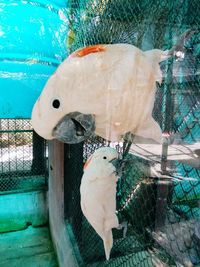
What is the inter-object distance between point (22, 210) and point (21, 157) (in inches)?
24.1

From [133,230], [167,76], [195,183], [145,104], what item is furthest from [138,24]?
[133,230]

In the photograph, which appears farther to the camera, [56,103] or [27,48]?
[27,48]

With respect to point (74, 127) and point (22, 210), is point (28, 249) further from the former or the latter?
point (74, 127)

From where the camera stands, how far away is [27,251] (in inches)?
102

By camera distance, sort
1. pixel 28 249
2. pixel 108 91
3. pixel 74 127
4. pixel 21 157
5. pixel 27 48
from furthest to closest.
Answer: pixel 21 157 < pixel 28 249 < pixel 27 48 < pixel 74 127 < pixel 108 91

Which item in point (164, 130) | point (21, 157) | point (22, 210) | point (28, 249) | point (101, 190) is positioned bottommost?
point (28, 249)

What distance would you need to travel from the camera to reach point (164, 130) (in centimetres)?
88

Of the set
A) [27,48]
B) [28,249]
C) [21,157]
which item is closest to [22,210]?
[28,249]

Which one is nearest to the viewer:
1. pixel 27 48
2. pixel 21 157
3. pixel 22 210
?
pixel 27 48

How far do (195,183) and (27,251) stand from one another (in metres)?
2.19

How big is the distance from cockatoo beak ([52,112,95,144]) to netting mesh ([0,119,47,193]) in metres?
2.26

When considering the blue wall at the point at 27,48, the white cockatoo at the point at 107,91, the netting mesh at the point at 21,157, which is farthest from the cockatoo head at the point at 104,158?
the netting mesh at the point at 21,157

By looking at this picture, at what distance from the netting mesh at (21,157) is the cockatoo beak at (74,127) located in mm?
2265

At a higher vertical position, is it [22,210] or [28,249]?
[22,210]
